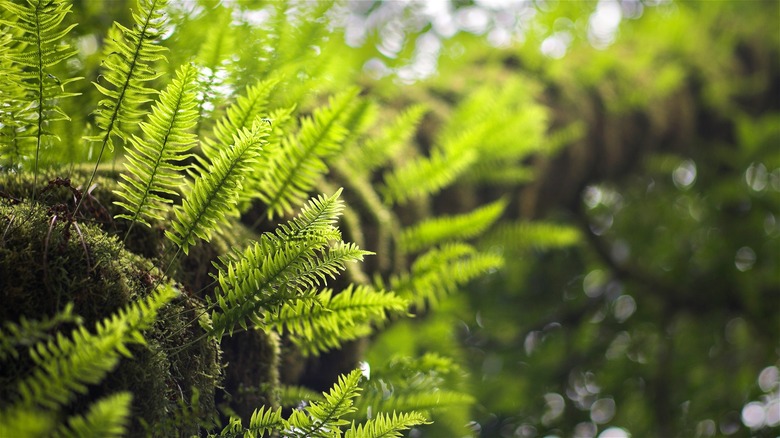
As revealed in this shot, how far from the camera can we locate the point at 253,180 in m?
1.10

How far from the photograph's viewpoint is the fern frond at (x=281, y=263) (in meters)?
0.85

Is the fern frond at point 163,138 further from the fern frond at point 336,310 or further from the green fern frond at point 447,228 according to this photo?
the green fern frond at point 447,228

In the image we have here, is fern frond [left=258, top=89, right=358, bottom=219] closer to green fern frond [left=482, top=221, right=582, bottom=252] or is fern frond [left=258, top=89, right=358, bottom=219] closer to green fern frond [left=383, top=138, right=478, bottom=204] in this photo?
green fern frond [left=383, top=138, right=478, bottom=204]

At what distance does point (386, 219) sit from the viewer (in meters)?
1.69

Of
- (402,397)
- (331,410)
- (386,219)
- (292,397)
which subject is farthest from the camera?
(386,219)

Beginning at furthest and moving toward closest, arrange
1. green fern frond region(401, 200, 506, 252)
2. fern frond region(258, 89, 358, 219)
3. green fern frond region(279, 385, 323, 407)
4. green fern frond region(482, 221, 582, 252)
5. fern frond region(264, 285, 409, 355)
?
green fern frond region(482, 221, 582, 252)
green fern frond region(401, 200, 506, 252)
fern frond region(258, 89, 358, 219)
green fern frond region(279, 385, 323, 407)
fern frond region(264, 285, 409, 355)

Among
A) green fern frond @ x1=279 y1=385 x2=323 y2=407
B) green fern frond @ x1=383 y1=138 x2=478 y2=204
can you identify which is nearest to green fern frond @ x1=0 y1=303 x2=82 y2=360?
green fern frond @ x1=279 y1=385 x2=323 y2=407

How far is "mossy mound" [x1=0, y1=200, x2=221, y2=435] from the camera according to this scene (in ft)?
2.66

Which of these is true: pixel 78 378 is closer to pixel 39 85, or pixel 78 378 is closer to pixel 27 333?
pixel 27 333

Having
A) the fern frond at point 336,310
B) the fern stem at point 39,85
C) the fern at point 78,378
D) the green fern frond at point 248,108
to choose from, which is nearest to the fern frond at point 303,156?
the green fern frond at point 248,108

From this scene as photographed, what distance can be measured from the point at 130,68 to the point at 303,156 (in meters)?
0.36

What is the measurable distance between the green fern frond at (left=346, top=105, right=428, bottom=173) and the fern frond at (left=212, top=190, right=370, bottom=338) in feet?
2.66

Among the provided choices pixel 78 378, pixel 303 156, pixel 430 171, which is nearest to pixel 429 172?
pixel 430 171

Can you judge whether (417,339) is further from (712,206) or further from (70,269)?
(712,206)
